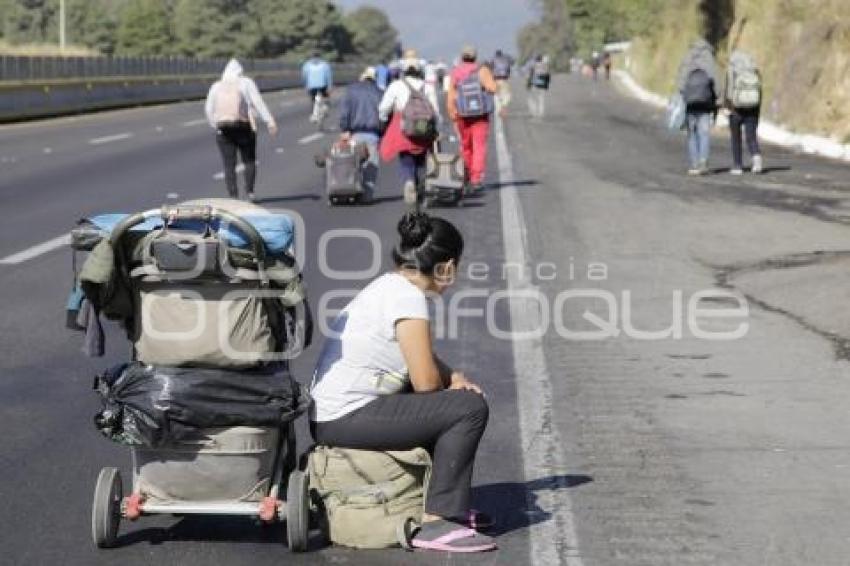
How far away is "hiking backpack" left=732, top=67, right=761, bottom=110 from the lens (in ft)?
74.1

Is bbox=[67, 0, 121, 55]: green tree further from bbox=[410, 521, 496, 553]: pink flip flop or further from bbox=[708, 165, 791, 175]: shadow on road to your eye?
bbox=[410, 521, 496, 553]: pink flip flop

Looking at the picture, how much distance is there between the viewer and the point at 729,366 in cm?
933

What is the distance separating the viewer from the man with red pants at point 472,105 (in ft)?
62.4

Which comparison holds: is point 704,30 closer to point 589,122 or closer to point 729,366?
point 589,122

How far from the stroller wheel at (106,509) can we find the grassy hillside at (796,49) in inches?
963

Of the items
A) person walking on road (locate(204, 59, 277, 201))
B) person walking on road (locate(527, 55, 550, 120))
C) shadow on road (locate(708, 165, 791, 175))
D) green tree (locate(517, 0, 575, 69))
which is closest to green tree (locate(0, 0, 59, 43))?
green tree (locate(517, 0, 575, 69))

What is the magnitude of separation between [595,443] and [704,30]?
48.7 m

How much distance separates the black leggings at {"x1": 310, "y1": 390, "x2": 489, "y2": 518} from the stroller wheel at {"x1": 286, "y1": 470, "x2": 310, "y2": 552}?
295 mm

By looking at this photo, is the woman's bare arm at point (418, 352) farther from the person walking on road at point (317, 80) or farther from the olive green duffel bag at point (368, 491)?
the person walking on road at point (317, 80)

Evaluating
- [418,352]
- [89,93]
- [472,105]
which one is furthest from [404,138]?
[89,93]

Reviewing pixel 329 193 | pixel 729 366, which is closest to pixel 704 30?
pixel 329 193

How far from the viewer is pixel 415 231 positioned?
19.1 ft

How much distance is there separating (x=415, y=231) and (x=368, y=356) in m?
0.52

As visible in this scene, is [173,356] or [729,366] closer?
[173,356]
